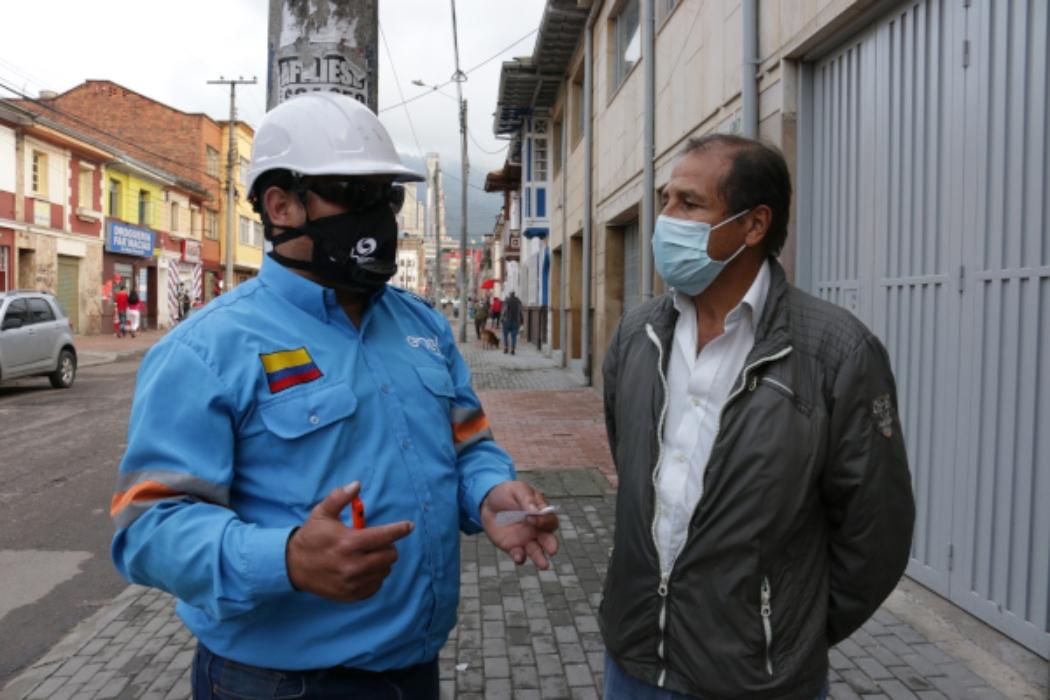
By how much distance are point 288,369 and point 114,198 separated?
113 ft

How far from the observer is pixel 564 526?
615 centimetres

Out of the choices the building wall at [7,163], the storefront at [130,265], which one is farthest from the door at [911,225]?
the storefront at [130,265]

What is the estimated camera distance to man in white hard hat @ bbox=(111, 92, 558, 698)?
5.12ft

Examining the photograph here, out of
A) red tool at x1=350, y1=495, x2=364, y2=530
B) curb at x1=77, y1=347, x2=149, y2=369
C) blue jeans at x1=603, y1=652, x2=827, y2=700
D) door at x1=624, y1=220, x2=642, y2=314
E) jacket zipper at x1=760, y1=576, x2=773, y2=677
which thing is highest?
door at x1=624, y1=220, x2=642, y2=314

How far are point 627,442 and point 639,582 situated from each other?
34 centimetres

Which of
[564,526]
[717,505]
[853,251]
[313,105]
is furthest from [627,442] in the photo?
[564,526]

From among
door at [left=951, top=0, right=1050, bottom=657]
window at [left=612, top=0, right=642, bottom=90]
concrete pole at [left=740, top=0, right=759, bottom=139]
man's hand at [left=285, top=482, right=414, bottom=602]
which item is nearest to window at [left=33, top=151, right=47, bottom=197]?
window at [left=612, top=0, right=642, bottom=90]

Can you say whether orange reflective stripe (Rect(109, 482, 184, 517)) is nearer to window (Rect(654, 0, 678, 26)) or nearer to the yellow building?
window (Rect(654, 0, 678, 26))

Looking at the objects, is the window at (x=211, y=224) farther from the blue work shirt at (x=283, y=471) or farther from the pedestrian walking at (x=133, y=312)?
the blue work shirt at (x=283, y=471)

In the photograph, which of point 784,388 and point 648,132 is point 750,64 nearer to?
point 648,132

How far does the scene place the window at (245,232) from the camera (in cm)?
4694

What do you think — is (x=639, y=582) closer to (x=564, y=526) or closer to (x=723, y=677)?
(x=723, y=677)

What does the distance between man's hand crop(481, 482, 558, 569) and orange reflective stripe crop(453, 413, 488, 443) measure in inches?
8.4

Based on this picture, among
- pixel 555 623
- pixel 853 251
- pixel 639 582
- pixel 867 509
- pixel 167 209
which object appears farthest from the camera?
pixel 167 209
